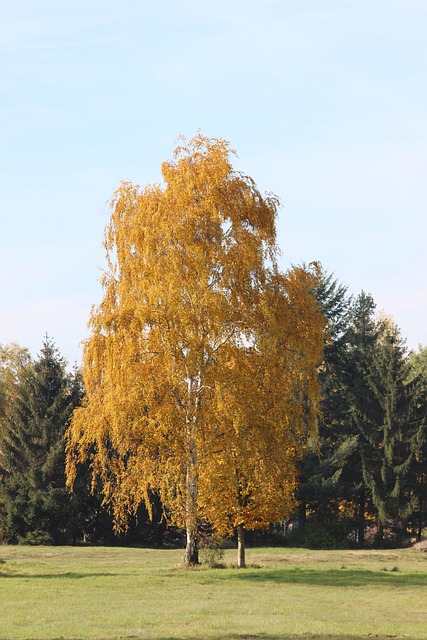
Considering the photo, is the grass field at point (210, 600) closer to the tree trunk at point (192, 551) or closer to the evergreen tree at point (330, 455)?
the tree trunk at point (192, 551)

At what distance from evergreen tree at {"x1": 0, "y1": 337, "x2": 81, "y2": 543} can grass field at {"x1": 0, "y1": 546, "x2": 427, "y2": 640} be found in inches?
472

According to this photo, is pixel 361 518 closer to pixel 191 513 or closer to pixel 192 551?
pixel 192 551

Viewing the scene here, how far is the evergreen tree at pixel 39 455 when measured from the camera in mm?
48031

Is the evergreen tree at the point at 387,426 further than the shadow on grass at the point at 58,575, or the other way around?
the evergreen tree at the point at 387,426

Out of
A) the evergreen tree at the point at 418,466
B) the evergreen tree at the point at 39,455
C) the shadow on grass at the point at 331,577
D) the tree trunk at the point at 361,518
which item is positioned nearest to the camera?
the shadow on grass at the point at 331,577

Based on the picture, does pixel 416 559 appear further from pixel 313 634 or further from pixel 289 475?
pixel 313 634

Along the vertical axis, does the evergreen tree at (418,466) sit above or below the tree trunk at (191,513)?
above

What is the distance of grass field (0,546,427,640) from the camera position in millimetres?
16578

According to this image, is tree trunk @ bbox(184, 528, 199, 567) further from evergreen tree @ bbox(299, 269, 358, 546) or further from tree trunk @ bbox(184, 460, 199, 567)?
evergreen tree @ bbox(299, 269, 358, 546)

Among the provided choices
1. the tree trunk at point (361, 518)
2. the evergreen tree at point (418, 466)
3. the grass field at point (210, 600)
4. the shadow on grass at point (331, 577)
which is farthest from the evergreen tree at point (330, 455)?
the shadow on grass at point (331, 577)

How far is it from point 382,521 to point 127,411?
2655 cm

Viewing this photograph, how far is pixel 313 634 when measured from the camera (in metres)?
15.9

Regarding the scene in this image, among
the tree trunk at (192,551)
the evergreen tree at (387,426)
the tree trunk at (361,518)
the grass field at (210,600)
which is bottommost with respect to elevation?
the grass field at (210,600)

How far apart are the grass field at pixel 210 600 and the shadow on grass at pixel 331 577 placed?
33 mm
